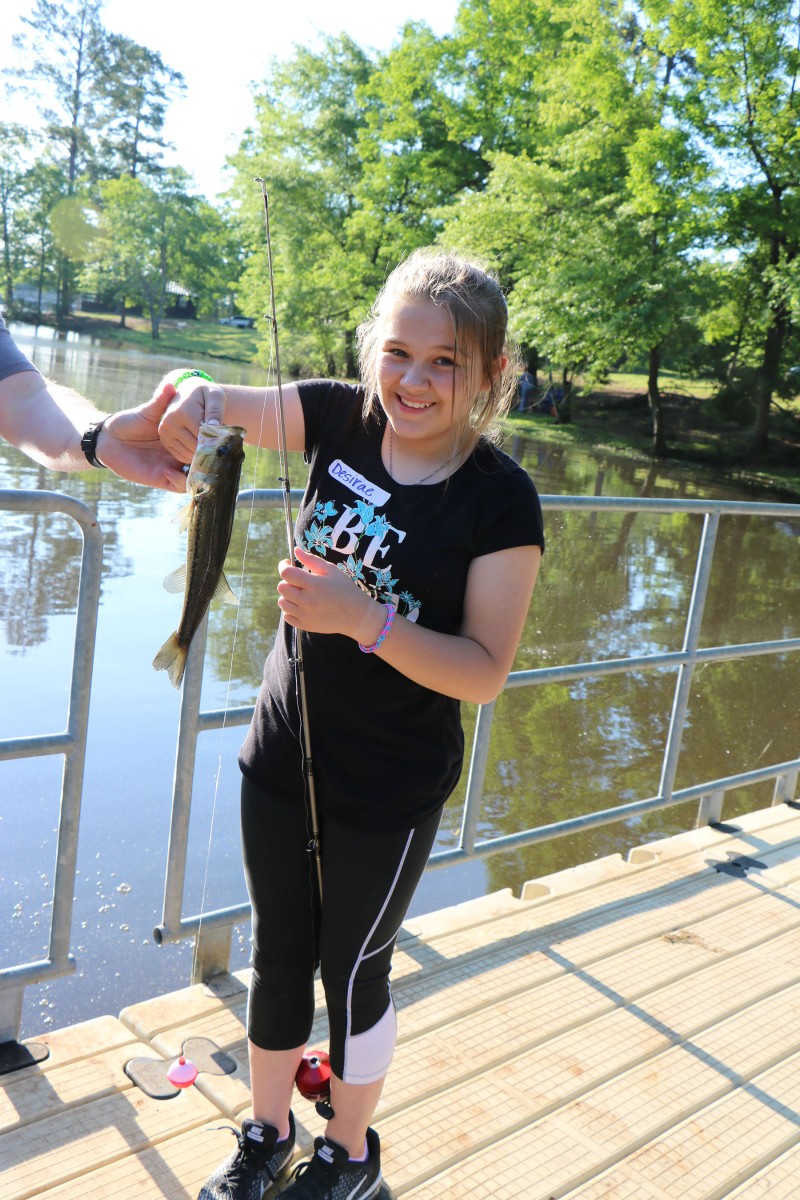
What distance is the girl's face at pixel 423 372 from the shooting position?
5.64 ft

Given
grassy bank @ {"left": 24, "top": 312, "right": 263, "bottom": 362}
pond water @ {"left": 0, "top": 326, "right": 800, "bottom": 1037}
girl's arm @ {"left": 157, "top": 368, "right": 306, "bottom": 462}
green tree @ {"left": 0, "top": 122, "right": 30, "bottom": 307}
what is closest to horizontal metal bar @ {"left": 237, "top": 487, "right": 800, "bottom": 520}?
girl's arm @ {"left": 157, "top": 368, "right": 306, "bottom": 462}

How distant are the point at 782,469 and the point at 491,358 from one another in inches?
850

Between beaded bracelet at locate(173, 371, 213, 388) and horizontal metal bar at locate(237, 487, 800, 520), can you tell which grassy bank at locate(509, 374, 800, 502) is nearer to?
horizontal metal bar at locate(237, 487, 800, 520)

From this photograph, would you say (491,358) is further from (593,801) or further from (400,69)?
(400,69)

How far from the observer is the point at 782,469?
21734 mm

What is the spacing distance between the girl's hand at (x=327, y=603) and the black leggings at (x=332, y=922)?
0.39m

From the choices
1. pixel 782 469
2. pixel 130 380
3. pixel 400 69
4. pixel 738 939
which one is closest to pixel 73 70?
pixel 400 69

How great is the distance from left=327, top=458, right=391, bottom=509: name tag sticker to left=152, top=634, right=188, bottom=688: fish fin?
0.41m

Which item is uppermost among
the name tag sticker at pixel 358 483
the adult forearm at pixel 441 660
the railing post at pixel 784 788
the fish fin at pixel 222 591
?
the name tag sticker at pixel 358 483

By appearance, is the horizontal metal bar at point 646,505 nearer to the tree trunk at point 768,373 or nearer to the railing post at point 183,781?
the railing post at point 183,781

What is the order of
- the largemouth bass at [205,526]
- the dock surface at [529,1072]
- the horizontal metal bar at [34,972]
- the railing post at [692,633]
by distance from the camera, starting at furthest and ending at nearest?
1. the railing post at [692,633]
2. the horizontal metal bar at [34,972]
3. the dock surface at [529,1072]
4. the largemouth bass at [205,526]

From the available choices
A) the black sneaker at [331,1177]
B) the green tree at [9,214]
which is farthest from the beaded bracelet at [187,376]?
the green tree at [9,214]

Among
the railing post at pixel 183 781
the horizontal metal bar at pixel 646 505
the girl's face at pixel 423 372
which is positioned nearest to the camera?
the girl's face at pixel 423 372

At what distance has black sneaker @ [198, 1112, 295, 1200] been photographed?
6.24ft
